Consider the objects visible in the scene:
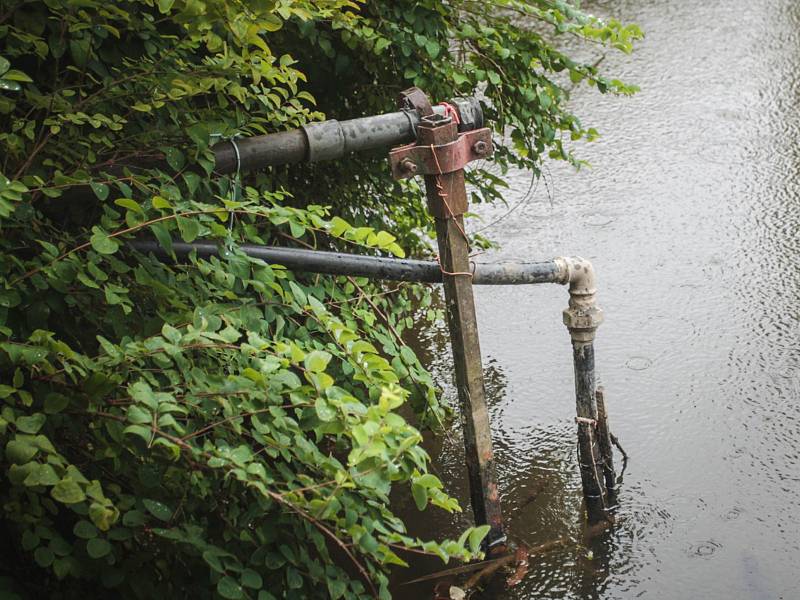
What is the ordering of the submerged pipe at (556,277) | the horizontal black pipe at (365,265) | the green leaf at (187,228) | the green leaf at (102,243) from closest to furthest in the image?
the green leaf at (102,243)
the green leaf at (187,228)
the horizontal black pipe at (365,265)
the submerged pipe at (556,277)

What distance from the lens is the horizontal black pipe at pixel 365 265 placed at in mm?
3242

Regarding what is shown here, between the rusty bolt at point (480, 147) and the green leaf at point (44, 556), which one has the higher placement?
the rusty bolt at point (480, 147)

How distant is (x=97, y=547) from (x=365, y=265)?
1.53 meters

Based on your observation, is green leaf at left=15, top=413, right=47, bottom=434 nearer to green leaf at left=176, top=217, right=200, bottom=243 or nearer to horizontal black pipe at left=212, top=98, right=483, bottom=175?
green leaf at left=176, top=217, right=200, bottom=243

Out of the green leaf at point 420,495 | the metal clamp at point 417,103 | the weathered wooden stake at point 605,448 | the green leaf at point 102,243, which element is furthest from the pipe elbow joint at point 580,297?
the green leaf at point 102,243

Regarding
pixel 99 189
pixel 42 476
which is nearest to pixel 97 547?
pixel 42 476

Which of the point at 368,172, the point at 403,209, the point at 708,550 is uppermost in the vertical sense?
the point at 368,172

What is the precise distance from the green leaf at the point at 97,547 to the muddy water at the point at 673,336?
1.86 meters

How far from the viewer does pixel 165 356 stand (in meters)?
2.56

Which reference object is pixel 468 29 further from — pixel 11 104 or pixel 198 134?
pixel 11 104

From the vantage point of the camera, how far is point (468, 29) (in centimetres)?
436

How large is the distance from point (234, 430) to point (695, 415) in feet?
10.4

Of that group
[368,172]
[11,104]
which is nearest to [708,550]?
[368,172]

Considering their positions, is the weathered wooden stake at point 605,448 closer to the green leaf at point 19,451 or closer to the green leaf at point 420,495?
the green leaf at point 420,495
